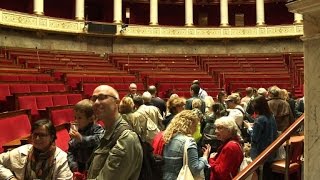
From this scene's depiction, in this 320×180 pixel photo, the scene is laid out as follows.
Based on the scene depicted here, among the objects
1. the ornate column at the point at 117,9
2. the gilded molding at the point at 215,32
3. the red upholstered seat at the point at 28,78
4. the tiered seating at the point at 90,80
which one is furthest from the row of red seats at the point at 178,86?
the ornate column at the point at 117,9

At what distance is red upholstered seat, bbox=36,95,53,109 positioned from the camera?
7.09 meters

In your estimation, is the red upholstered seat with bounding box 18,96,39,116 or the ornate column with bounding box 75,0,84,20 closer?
the red upholstered seat with bounding box 18,96,39,116

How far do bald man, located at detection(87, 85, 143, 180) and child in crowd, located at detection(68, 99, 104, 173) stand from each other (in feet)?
1.83

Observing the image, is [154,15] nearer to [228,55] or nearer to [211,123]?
[228,55]

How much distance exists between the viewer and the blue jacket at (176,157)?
10.3ft

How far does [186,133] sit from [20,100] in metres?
4.17

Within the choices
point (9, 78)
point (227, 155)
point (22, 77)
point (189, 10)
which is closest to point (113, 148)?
point (227, 155)

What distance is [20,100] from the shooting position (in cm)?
658

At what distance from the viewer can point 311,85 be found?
215cm

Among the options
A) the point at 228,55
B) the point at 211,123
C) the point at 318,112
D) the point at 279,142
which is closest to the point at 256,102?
the point at 211,123

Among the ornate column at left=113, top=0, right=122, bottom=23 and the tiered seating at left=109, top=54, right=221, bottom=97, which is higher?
the ornate column at left=113, top=0, right=122, bottom=23

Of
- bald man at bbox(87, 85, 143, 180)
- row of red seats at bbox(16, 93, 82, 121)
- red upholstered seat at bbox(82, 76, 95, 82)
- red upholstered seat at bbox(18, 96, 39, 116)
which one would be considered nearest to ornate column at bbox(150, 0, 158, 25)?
red upholstered seat at bbox(82, 76, 95, 82)

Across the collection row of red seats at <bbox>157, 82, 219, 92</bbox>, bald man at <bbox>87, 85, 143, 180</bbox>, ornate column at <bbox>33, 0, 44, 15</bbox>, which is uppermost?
ornate column at <bbox>33, 0, 44, 15</bbox>

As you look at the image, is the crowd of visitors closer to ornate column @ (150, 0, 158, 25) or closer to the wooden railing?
the wooden railing
